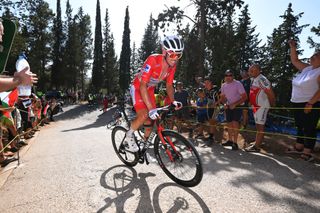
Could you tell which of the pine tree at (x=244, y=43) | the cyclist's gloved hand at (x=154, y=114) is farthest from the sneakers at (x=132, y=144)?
the pine tree at (x=244, y=43)

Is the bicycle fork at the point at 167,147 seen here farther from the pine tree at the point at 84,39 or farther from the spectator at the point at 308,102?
the pine tree at the point at 84,39

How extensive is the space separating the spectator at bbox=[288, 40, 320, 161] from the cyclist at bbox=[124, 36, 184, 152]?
9.83 feet

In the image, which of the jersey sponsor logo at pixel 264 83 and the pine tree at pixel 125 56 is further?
the pine tree at pixel 125 56

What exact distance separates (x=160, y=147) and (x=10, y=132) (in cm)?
455

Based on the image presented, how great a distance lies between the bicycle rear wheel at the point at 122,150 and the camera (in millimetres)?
4898

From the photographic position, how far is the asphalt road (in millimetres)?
3219

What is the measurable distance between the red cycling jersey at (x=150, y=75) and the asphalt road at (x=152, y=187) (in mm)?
1321

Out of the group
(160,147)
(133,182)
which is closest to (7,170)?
(133,182)

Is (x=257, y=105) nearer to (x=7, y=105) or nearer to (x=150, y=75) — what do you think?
(x=150, y=75)

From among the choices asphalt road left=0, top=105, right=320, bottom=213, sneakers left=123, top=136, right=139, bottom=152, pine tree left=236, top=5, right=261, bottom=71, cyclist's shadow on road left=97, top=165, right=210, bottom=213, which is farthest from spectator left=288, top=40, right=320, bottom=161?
pine tree left=236, top=5, right=261, bottom=71

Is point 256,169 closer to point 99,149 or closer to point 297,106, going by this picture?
point 297,106

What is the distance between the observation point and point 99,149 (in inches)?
249

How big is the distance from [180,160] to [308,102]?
3149mm

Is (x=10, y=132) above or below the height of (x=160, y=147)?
below
